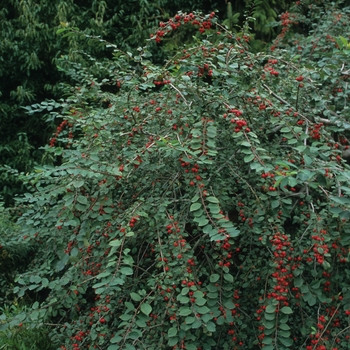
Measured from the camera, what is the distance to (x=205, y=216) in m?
2.23

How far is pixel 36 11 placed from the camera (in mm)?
5785

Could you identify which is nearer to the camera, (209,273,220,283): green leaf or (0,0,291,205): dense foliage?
(209,273,220,283): green leaf

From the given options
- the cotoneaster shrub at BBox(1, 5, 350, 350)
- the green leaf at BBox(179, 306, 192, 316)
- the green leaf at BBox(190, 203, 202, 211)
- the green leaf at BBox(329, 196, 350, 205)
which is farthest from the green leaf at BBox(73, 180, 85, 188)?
the green leaf at BBox(329, 196, 350, 205)

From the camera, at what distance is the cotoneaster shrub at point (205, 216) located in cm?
229

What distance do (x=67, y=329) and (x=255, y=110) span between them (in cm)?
150

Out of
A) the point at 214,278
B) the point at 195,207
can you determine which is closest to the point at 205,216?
the point at 195,207

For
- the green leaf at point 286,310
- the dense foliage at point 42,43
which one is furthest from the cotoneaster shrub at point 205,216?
the dense foliage at point 42,43

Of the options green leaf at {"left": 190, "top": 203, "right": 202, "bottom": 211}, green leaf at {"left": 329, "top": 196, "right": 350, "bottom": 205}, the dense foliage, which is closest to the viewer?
green leaf at {"left": 329, "top": 196, "right": 350, "bottom": 205}

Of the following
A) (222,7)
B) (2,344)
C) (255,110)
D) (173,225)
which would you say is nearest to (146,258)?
(173,225)

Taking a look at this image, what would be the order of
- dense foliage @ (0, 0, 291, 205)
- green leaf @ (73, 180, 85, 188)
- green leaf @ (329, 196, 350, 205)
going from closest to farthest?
green leaf @ (329, 196, 350, 205)
green leaf @ (73, 180, 85, 188)
dense foliage @ (0, 0, 291, 205)

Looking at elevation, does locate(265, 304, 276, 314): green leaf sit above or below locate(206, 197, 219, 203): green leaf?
below

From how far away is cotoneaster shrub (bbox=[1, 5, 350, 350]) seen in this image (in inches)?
90.2

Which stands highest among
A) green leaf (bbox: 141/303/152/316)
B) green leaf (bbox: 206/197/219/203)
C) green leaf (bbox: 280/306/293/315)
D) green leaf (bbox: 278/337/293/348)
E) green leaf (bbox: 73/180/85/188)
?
green leaf (bbox: 206/197/219/203)

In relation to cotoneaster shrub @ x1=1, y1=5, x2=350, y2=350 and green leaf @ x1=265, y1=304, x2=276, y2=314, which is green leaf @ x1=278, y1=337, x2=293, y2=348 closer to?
cotoneaster shrub @ x1=1, y1=5, x2=350, y2=350
